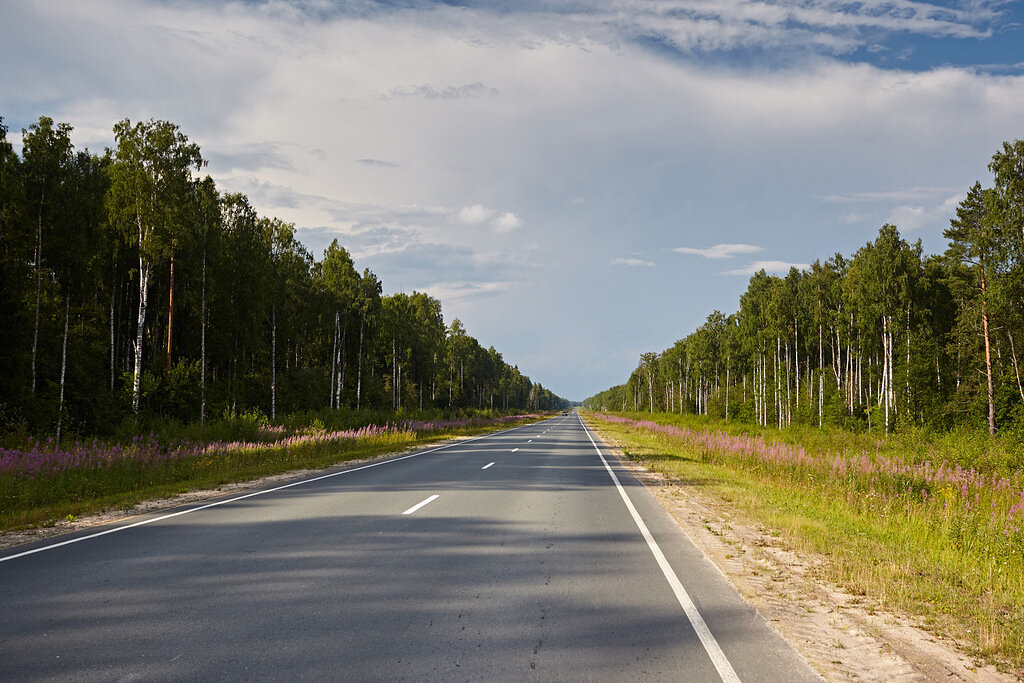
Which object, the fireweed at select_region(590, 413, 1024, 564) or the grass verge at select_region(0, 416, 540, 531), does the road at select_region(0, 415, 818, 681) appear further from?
the fireweed at select_region(590, 413, 1024, 564)

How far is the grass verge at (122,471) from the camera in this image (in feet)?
34.4

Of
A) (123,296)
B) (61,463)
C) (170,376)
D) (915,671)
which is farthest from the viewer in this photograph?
(123,296)

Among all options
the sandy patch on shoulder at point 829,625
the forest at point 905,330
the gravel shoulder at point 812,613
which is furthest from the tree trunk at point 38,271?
the forest at point 905,330

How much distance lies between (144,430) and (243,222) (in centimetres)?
2077

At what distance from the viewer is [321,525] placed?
Result: 834cm

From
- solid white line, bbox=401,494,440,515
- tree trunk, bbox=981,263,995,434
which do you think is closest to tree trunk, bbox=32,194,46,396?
solid white line, bbox=401,494,440,515

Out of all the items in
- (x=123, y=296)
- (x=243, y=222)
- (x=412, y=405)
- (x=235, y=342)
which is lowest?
(x=412, y=405)

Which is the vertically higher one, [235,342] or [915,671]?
[235,342]

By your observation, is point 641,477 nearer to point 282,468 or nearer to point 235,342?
point 282,468

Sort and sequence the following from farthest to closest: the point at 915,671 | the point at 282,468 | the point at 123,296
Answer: the point at 123,296 → the point at 282,468 → the point at 915,671

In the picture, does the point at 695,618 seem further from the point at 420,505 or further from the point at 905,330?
the point at 905,330

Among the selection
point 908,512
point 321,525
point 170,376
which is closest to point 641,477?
point 908,512

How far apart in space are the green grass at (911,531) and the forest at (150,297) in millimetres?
22241

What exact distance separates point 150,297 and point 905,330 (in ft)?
172
